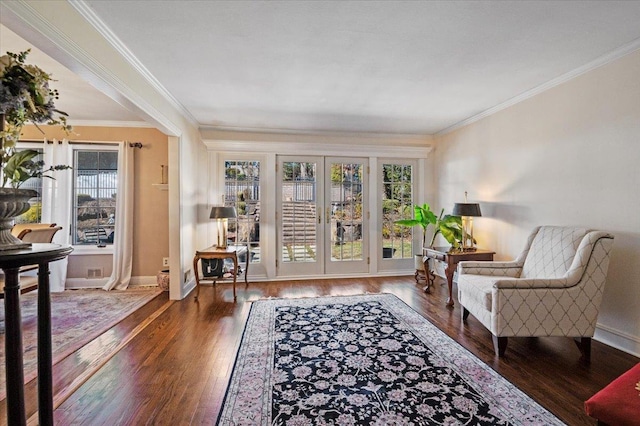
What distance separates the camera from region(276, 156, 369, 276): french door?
500cm

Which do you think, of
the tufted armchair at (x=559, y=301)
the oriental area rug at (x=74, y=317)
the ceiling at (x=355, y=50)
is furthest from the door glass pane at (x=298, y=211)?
the tufted armchair at (x=559, y=301)

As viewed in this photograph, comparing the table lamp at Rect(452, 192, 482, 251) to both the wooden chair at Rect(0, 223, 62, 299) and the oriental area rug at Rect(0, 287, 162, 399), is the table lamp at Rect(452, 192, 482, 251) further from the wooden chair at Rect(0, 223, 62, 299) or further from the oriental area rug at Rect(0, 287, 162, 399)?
Result: the wooden chair at Rect(0, 223, 62, 299)

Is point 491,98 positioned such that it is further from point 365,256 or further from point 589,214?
point 365,256

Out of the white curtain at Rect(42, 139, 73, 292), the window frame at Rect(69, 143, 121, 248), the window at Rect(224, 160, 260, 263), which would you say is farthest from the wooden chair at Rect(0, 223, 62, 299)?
the window at Rect(224, 160, 260, 263)

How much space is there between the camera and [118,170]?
14.9ft

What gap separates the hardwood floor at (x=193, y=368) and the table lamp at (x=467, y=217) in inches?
39.5

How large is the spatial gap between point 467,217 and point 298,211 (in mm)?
2556

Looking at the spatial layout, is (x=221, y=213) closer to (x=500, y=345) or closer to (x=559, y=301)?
(x=500, y=345)

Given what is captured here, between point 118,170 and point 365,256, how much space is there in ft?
13.6

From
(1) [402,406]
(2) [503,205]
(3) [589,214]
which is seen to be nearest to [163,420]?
(1) [402,406]

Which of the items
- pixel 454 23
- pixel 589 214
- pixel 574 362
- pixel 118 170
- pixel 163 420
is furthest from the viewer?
pixel 118 170

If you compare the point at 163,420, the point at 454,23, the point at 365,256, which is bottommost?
the point at 163,420

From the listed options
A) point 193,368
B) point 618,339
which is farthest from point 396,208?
point 193,368

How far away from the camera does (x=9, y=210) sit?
4.31 feet
